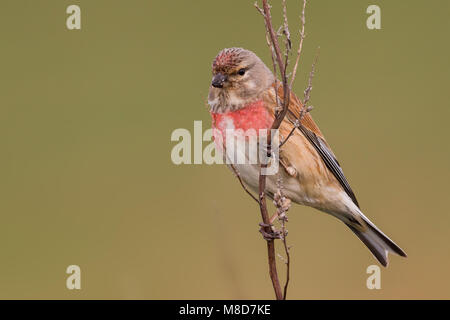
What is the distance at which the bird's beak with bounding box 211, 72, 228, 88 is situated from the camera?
3925mm

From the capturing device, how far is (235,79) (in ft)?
13.2

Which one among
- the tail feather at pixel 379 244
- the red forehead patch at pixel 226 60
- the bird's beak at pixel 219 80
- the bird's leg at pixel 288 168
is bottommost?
the tail feather at pixel 379 244

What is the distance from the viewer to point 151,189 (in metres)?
6.48

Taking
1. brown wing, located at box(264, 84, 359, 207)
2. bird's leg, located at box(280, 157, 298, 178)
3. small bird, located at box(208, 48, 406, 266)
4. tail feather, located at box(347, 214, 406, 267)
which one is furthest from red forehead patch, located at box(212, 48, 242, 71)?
tail feather, located at box(347, 214, 406, 267)

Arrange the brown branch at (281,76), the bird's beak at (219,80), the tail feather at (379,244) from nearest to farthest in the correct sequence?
the brown branch at (281,76), the bird's beak at (219,80), the tail feather at (379,244)

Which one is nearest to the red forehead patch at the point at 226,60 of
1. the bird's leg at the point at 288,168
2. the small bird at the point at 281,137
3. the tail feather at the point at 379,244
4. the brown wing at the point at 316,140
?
the small bird at the point at 281,137

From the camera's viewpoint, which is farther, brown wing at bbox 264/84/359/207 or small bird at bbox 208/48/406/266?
brown wing at bbox 264/84/359/207

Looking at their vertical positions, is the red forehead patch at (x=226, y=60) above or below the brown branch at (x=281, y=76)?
above

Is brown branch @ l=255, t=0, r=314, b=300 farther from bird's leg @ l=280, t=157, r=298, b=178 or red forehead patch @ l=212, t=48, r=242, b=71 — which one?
red forehead patch @ l=212, t=48, r=242, b=71

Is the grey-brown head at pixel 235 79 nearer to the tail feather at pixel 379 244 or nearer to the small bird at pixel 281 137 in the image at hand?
the small bird at pixel 281 137

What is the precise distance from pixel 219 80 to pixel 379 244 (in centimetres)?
122

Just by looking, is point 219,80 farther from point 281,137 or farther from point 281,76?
point 281,76

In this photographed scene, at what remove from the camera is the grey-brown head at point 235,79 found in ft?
13.1

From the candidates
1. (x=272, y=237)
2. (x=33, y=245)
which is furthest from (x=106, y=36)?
(x=272, y=237)
